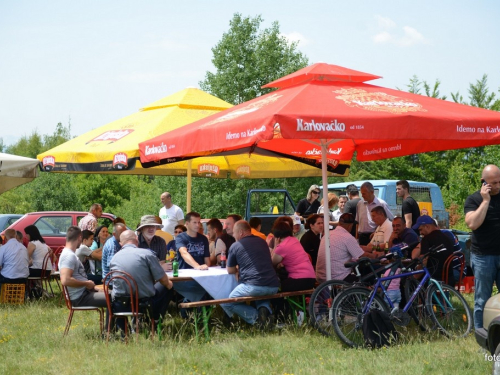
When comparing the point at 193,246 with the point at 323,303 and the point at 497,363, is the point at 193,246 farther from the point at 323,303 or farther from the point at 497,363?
the point at 497,363

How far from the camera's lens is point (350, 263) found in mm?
7797

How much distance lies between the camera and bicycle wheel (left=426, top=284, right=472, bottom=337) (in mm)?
7871

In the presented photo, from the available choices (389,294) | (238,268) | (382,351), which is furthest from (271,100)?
(382,351)

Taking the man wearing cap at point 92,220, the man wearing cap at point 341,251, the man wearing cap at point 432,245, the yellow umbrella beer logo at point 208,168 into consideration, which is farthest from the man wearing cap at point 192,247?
the man wearing cap at point 92,220

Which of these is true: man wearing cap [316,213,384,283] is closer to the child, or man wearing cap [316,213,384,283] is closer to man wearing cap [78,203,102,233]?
the child

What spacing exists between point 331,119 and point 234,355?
103 inches

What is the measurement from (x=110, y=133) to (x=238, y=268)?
12.9ft

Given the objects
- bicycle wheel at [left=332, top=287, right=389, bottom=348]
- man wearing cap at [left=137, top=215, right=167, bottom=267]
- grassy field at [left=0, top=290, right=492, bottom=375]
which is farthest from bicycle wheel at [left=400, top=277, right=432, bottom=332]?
man wearing cap at [left=137, top=215, right=167, bottom=267]

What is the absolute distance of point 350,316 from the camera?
7430 mm

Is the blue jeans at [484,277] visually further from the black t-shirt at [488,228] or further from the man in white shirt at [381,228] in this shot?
the man in white shirt at [381,228]

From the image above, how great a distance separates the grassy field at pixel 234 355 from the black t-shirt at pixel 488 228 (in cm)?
104

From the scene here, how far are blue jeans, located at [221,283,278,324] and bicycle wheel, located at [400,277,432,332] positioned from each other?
158 cm

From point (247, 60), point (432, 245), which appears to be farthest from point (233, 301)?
point (247, 60)

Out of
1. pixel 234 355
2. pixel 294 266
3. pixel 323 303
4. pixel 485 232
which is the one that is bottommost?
pixel 234 355
